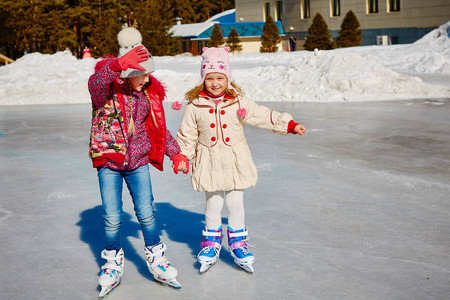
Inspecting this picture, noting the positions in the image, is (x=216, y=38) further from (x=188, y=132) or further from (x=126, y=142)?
(x=126, y=142)

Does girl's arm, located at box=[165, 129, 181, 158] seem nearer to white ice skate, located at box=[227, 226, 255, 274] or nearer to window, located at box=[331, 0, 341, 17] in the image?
white ice skate, located at box=[227, 226, 255, 274]

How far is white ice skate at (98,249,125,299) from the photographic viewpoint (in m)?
3.52

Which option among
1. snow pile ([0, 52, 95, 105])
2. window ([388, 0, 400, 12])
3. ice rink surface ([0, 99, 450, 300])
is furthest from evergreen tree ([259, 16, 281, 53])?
ice rink surface ([0, 99, 450, 300])

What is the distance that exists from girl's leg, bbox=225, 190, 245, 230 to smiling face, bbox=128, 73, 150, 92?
0.98 m

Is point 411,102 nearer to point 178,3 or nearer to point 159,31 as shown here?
point 159,31

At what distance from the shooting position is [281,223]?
15.9 feet

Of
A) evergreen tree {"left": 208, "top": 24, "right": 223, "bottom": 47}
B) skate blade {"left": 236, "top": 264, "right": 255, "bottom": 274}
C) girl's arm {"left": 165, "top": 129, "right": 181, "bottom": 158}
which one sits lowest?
skate blade {"left": 236, "top": 264, "right": 255, "bottom": 274}

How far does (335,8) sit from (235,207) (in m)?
41.5

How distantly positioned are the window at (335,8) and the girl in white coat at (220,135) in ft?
134

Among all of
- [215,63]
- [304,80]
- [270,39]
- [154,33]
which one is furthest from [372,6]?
[215,63]

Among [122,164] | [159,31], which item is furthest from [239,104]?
[159,31]

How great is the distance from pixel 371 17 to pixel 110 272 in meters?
38.3

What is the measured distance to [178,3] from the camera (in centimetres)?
6706

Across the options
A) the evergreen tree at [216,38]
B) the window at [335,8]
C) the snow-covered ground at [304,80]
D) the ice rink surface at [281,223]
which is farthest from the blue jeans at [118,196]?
the evergreen tree at [216,38]
